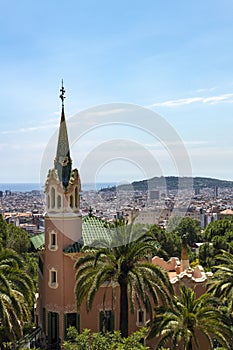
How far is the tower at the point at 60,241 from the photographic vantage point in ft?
72.7

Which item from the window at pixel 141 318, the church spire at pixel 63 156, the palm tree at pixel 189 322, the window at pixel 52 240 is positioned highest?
the church spire at pixel 63 156

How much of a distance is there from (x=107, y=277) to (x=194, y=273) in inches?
335

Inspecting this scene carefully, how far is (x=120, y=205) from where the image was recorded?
31.6m

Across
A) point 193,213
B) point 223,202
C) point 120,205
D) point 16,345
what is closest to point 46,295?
point 16,345

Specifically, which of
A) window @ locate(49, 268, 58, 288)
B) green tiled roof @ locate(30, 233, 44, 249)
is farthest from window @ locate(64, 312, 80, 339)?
green tiled roof @ locate(30, 233, 44, 249)

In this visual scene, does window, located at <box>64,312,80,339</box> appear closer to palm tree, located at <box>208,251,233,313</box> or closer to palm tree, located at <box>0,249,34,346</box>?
palm tree, located at <box>0,249,34,346</box>

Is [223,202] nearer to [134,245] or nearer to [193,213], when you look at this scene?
[193,213]

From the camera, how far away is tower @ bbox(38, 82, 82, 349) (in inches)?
873

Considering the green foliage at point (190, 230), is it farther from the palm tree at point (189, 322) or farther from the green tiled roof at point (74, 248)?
the palm tree at point (189, 322)

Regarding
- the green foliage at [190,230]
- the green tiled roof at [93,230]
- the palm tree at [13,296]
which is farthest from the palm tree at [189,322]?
the green foliage at [190,230]

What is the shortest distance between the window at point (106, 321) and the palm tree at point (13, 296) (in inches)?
181

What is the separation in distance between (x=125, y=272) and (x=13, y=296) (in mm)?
4808

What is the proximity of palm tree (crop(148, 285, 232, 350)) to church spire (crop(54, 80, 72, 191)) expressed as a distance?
316 inches

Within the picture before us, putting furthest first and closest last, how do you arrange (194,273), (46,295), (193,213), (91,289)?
(193,213) < (194,273) < (46,295) < (91,289)
